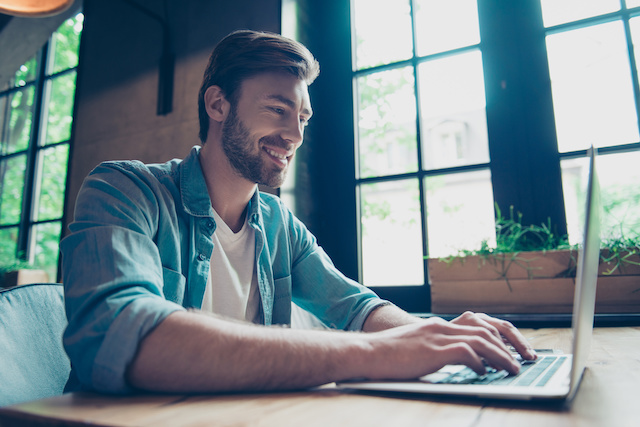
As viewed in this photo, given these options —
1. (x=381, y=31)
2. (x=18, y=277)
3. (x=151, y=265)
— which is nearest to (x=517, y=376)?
(x=151, y=265)

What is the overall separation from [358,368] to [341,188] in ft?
4.84

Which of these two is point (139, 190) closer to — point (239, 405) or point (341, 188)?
point (239, 405)

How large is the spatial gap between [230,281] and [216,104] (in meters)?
0.61

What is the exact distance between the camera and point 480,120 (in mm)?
1821

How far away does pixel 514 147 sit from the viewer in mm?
1720

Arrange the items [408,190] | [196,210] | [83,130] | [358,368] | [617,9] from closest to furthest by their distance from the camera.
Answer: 1. [358,368]
2. [196,210]
3. [617,9]
4. [408,190]
5. [83,130]

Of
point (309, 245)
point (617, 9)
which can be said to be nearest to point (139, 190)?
point (309, 245)

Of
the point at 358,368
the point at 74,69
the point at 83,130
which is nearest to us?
the point at 358,368

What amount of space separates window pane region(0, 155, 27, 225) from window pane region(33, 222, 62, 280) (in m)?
0.31

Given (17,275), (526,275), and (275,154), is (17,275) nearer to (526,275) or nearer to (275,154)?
(275,154)

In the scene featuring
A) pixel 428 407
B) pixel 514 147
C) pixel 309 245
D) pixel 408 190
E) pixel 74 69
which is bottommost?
pixel 428 407

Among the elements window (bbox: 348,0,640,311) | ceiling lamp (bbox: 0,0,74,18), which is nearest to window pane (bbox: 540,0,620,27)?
window (bbox: 348,0,640,311)

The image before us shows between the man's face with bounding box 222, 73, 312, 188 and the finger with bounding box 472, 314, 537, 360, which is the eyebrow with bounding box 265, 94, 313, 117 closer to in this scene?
the man's face with bounding box 222, 73, 312, 188

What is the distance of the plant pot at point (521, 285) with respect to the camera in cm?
137
